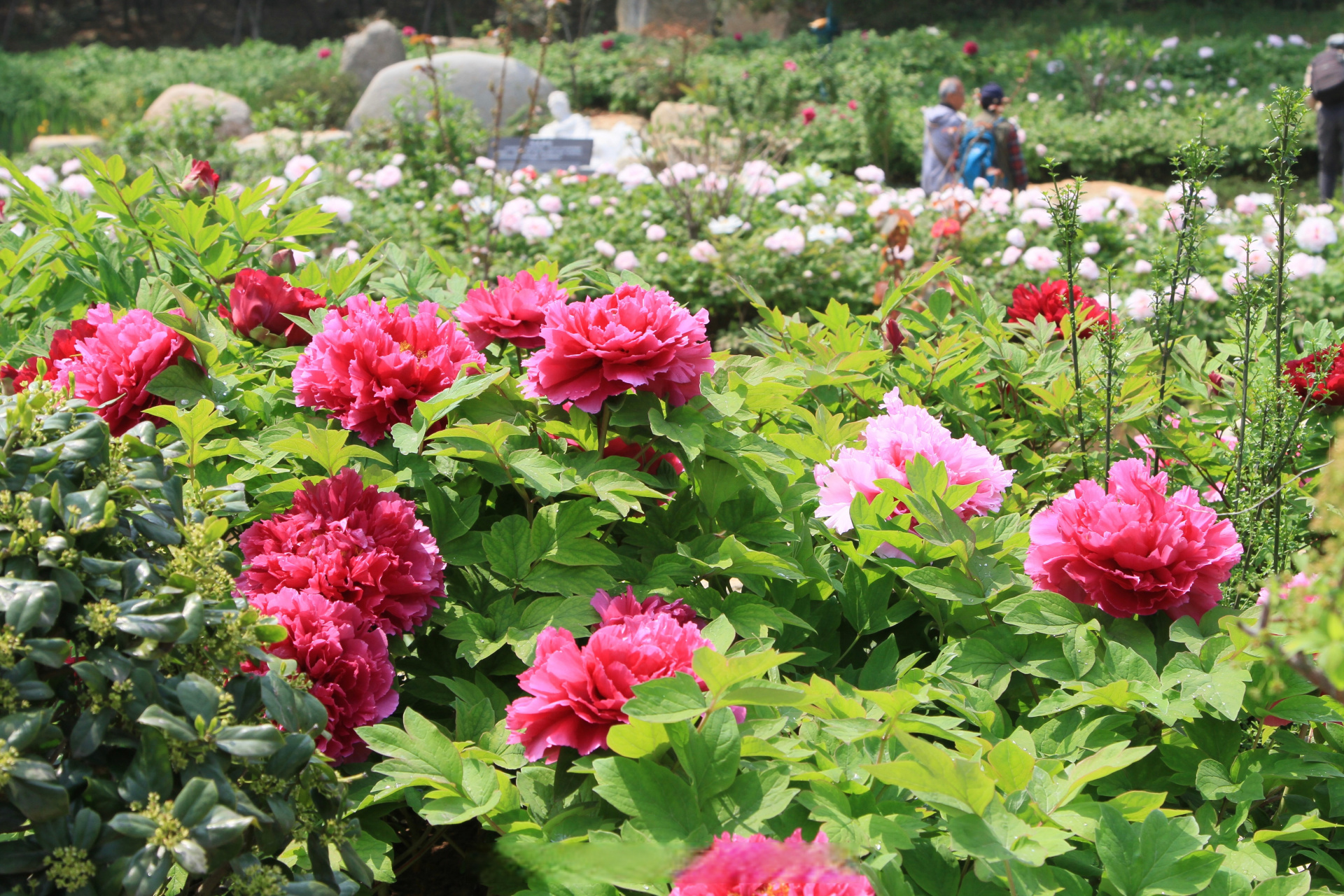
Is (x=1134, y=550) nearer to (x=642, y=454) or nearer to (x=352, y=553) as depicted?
(x=642, y=454)

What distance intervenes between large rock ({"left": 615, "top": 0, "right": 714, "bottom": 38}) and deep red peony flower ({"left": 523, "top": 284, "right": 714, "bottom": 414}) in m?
19.1

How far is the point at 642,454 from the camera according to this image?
153 cm

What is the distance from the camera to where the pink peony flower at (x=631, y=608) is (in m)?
1.23

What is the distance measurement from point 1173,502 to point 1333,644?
777mm

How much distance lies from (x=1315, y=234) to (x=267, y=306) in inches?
234

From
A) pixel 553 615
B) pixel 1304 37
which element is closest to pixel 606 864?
pixel 553 615

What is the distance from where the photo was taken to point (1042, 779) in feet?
3.56

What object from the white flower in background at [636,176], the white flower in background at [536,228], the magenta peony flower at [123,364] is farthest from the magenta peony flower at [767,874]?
the white flower in background at [636,176]

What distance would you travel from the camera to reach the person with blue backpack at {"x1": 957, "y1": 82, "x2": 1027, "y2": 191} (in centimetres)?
792

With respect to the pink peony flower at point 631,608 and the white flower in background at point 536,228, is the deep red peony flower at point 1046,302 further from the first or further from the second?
the white flower in background at point 536,228

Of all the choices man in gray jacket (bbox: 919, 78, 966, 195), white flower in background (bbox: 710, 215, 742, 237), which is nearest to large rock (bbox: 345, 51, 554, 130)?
man in gray jacket (bbox: 919, 78, 966, 195)

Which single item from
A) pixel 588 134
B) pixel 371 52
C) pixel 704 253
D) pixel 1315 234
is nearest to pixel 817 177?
pixel 704 253

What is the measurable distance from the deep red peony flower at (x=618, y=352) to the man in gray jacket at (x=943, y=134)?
25.6 feet

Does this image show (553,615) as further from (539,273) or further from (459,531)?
(539,273)
